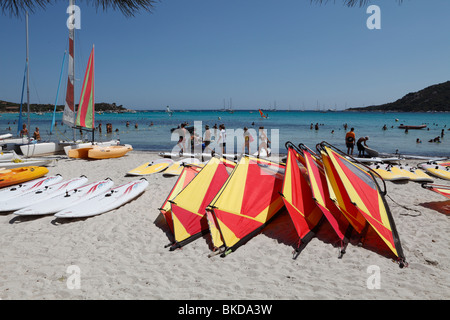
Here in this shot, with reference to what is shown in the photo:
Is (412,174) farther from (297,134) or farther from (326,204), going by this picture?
(297,134)

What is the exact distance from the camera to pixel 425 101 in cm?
12125

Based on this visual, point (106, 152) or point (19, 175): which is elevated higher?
point (106, 152)

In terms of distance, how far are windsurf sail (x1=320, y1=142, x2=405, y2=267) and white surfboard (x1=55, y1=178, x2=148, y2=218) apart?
4779mm

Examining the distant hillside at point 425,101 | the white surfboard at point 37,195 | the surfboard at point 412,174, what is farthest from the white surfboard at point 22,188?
the distant hillside at point 425,101

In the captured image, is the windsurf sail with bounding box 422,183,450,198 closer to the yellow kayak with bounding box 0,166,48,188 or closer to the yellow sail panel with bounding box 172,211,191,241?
the yellow sail panel with bounding box 172,211,191,241

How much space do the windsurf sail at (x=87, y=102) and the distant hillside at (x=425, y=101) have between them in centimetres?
13342

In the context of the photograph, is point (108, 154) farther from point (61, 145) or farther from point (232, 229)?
point (232, 229)

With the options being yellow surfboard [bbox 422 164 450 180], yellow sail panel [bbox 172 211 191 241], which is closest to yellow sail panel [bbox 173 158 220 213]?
yellow sail panel [bbox 172 211 191 241]

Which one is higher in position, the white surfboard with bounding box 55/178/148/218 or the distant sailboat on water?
the distant sailboat on water

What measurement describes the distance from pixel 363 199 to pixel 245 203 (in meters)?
2.08

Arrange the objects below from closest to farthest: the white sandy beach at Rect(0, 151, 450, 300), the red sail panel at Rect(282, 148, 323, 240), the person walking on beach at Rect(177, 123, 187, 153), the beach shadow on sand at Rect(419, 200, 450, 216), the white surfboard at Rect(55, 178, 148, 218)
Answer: the white sandy beach at Rect(0, 151, 450, 300) → the red sail panel at Rect(282, 148, 323, 240) → the white surfboard at Rect(55, 178, 148, 218) → the beach shadow on sand at Rect(419, 200, 450, 216) → the person walking on beach at Rect(177, 123, 187, 153)

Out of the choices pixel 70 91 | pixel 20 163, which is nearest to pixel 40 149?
pixel 70 91

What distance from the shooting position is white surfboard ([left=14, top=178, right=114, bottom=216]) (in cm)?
594

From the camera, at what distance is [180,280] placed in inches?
149
